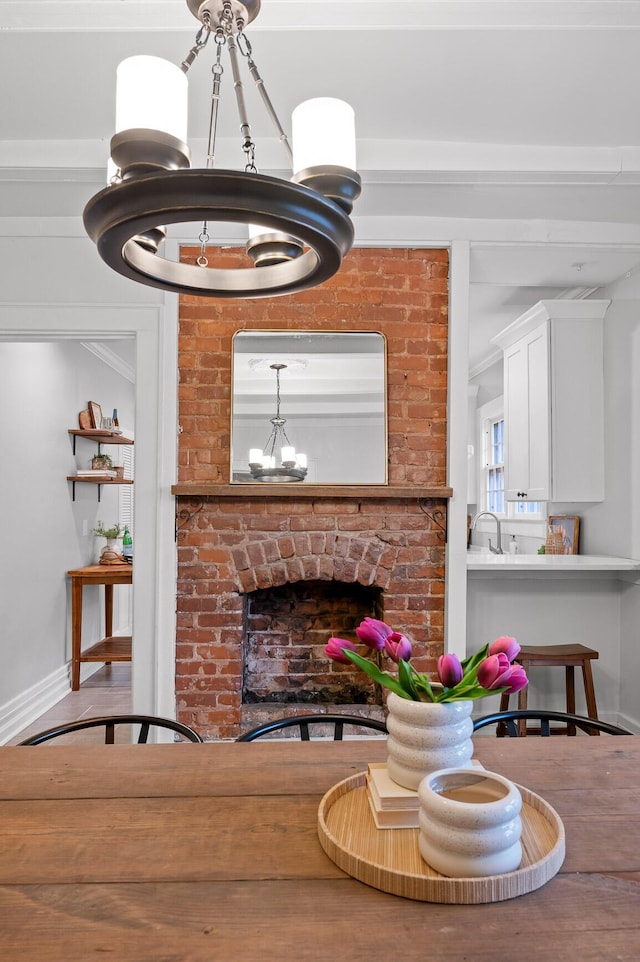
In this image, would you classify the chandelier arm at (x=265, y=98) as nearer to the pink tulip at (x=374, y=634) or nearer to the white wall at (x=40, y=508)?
the pink tulip at (x=374, y=634)

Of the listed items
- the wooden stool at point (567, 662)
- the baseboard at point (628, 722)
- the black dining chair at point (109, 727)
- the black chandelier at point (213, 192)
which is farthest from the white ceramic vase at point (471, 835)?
the baseboard at point (628, 722)

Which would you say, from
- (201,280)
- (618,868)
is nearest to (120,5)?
(201,280)

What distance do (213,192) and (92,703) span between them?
3803 millimetres

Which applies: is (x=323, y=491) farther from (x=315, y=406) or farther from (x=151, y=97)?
(x=151, y=97)

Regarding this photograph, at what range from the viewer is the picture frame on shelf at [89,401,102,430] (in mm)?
4844

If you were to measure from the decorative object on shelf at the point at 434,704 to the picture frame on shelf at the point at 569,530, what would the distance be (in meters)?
3.09

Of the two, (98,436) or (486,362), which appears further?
(486,362)

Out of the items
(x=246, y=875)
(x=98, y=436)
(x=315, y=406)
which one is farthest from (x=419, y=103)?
(x=98, y=436)

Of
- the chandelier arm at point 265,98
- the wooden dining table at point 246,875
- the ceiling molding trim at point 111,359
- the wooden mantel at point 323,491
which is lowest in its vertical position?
the wooden dining table at point 246,875

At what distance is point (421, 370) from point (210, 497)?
115cm

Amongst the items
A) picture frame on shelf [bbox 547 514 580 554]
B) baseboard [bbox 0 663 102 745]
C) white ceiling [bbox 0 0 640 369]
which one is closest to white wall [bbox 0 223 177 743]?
white ceiling [bbox 0 0 640 369]

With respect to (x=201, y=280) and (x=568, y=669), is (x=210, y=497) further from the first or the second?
(x=568, y=669)

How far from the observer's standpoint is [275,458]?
3.04 m

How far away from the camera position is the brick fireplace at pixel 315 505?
301 cm
